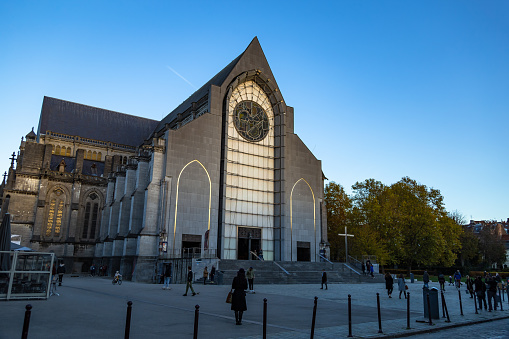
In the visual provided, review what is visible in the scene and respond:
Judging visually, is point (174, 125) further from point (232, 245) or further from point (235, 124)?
point (232, 245)

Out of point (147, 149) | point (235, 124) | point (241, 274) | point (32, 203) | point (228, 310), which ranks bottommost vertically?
point (228, 310)

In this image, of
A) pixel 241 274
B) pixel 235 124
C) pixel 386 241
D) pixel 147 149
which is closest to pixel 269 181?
pixel 235 124

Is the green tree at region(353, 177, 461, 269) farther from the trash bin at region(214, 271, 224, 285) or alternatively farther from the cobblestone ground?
the cobblestone ground

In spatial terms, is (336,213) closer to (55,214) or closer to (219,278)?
(219,278)

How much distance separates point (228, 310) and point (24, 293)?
862cm

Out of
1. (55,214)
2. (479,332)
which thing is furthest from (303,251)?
(55,214)

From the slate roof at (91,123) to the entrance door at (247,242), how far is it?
1292 inches

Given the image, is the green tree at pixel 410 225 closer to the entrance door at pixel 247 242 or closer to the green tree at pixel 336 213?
the green tree at pixel 336 213

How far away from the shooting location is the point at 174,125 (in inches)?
2060

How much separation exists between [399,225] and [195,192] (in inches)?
1150

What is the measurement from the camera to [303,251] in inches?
1758

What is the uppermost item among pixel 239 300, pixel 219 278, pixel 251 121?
pixel 251 121

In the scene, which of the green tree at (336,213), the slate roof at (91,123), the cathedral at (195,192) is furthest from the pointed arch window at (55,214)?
the green tree at (336,213)

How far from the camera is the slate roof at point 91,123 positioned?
61938mm
